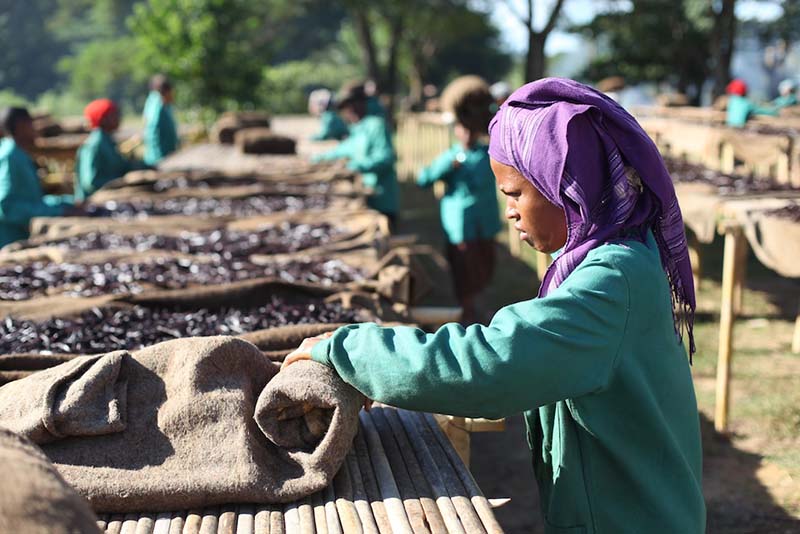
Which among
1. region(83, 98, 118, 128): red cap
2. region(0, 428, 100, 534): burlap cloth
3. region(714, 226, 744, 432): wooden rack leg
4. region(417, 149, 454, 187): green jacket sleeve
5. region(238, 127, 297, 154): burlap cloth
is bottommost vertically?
region(714, 226, 744, 432): wooden rack leg

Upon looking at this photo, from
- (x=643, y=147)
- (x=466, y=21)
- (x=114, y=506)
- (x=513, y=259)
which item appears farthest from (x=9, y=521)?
(x=466, y=21)

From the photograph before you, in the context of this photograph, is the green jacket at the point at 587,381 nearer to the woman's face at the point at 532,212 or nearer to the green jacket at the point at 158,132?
the woman's face at the point at 532,212

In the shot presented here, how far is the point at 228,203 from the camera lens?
6.14 meters

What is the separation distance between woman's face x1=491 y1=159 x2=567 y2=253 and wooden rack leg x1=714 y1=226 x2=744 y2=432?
3333 mm

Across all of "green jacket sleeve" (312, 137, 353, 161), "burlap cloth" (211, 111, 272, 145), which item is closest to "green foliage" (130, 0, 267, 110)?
"burlap cloth" (211, 111, 272, 145)

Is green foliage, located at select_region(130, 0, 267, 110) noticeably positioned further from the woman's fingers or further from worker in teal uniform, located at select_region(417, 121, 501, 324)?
the woman's fingers

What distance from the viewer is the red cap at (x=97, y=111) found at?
731 centimetres

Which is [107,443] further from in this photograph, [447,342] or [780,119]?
[780,119]

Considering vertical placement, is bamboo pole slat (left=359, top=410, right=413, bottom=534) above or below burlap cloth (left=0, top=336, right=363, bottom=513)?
below

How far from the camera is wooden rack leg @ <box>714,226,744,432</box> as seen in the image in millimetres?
4785

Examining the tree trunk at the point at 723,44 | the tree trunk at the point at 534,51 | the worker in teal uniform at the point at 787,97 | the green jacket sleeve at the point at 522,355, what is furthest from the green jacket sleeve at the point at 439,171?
the tree trunk at the point at 723,44

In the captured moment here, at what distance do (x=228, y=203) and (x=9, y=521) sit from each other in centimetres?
511

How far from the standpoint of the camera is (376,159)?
7.35 m

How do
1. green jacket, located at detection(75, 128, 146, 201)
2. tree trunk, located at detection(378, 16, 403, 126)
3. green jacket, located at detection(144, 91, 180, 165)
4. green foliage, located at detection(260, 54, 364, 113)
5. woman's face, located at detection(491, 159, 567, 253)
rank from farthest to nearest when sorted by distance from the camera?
tree trunk, located at detection(378, 16, 403, 126)
green foliage, located at detection(260, 54, 364, 113)
green jacket, located at detection(144, 91, 180, 165)
green jacket, located at detection(75, 128, 146, 201)
woman's face, located at detection(491, 159, 567, 253)
